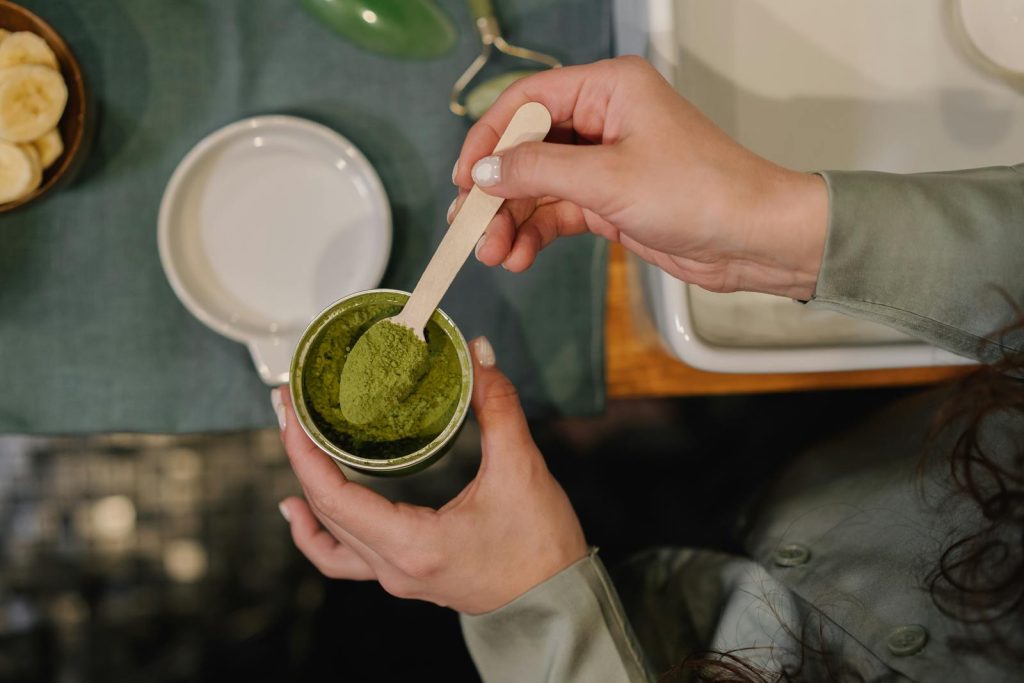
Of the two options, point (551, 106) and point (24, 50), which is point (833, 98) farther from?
point (24, 50)

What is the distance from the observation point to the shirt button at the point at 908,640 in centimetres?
60

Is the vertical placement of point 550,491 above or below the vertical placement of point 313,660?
above

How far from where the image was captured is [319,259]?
2.51ft

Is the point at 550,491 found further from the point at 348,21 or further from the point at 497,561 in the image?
the point at 348,21

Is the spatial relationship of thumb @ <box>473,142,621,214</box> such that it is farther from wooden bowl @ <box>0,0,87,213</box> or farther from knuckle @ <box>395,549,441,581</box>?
wooden bowl @ <box>0,0,87,213</box>

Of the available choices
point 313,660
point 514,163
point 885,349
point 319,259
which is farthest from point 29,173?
point 885,349

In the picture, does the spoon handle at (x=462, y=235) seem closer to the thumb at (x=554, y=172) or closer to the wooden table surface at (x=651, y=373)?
the thumb at (x=554, y=172)

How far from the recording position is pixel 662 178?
0.53 metres

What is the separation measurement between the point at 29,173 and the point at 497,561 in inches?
23.3

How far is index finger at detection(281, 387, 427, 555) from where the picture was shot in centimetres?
58

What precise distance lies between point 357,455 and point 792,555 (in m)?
0.44

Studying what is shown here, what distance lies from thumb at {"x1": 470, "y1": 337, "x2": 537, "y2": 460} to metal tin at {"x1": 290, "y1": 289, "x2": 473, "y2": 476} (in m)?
0.05

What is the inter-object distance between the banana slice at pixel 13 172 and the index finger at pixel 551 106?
1.43ft

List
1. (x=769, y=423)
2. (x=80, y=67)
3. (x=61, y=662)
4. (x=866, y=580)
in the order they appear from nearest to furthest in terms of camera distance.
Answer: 1. (x=866, y=580)
2. (x=80, y=67)
3. (x=61, y=662)
4. (x=769, y=423)
